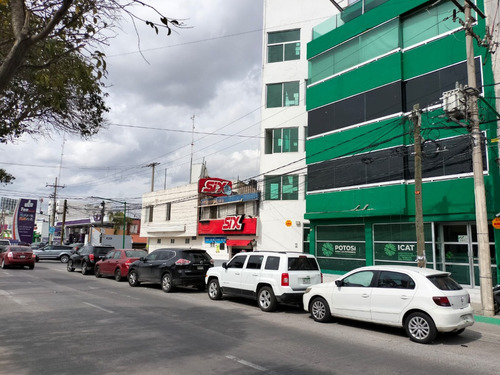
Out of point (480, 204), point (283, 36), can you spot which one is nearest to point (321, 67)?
point (283, 36)

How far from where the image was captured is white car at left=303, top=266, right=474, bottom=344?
805cm

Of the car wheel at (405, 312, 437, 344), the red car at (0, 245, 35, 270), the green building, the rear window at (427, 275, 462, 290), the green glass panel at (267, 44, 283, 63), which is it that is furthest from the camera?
the green glass panel at (267, 44, 283, 63)

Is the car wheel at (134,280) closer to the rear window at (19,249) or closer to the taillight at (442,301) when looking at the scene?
the taillight at (442,301)

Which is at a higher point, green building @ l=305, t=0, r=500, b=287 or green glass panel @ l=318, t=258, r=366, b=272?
green building @ l=305, t=0, r=500, b=287

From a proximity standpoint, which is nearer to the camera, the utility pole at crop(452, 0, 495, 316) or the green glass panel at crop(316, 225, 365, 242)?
the utility pole at crop(452, 0, 495, 316)

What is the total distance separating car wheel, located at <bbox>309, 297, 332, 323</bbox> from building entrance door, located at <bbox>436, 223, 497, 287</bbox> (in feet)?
26.8

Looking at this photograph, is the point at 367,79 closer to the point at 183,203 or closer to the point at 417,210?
the point at 417,210

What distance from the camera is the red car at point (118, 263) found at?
1902 cm

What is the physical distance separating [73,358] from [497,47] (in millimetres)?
16680

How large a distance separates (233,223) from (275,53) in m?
12.5

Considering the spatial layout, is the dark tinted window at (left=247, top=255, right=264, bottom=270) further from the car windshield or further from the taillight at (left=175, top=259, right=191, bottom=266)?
the car windshield

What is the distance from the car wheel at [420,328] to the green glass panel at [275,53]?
2300cm

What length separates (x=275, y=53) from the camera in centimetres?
2838

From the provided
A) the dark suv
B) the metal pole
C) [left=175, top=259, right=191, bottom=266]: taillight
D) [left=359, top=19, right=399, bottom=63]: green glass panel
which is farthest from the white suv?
the dark suv
